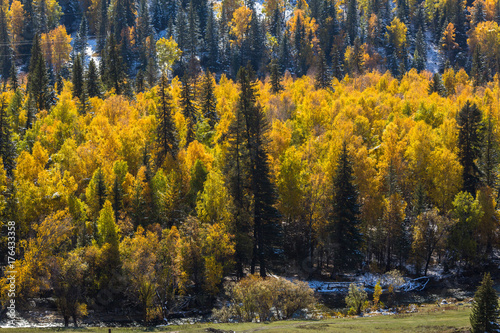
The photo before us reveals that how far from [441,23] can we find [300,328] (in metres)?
155

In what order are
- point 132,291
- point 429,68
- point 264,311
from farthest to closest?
point 429,68
point 132,291
point 264,311

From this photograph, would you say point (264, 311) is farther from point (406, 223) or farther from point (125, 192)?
point (406, 223)

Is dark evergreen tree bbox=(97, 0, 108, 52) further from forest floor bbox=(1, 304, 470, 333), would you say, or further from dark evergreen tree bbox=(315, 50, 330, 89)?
forest floor bbox=(1, 304, 470, 333)

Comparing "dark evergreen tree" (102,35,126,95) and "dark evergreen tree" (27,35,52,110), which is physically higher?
"dark evergreen tree" (102,35,126,95)

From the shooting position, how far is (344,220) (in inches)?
1996

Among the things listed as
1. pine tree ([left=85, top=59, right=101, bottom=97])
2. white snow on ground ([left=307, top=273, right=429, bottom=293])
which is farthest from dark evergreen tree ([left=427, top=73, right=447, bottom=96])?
pine tree ([left=85, top=59, right=101, bottom=97])

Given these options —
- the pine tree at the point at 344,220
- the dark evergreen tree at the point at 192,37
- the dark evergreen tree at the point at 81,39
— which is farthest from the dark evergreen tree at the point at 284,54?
the pine tree at the point at 344,220

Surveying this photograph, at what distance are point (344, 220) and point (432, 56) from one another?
119 metres

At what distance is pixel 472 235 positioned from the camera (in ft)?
174

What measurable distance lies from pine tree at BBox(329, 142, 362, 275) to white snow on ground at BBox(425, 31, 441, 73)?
348 feet

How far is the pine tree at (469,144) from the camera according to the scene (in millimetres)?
57125

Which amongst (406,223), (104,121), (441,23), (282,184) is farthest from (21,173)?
(441,23)

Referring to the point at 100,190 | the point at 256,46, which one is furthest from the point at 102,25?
the point at 100,190

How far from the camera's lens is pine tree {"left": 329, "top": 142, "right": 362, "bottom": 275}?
5016cm
